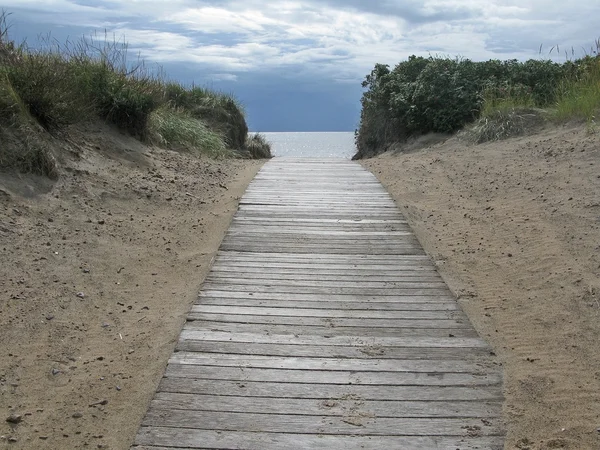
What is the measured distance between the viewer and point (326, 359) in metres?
4.00

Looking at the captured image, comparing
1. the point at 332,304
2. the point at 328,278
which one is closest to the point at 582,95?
the point at 328,278

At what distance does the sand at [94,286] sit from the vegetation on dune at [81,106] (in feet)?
1.31

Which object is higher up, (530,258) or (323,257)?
(530,258)

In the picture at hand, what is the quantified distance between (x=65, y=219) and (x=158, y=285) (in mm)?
1608

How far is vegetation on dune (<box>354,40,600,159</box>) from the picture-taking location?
11.9 m

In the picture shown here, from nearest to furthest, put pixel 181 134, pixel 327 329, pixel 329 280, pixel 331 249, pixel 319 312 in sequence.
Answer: pixel 327 329 → pixel 319 312 → pixel 329 280 → pixel 331 249 → pixel 181 134

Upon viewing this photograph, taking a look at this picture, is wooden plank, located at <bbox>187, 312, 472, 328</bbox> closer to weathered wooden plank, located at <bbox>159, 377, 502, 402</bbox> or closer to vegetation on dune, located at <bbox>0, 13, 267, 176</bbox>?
weathered wooden plank, located at <bbox>159, 377, 502, 402</bbox>

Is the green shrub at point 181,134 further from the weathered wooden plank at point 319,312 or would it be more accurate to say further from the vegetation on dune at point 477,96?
the weathered wooden plank at point 319,312

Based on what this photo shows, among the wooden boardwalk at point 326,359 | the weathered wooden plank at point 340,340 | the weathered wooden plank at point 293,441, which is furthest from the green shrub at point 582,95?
the weathered wooden plank at point 293,441

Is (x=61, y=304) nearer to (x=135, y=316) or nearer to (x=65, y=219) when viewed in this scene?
(x=135, y=316)

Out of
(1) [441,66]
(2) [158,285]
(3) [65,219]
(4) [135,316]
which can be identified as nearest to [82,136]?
(3) [65,219]

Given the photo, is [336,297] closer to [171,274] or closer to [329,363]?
[329,363]

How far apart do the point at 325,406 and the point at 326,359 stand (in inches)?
22.0

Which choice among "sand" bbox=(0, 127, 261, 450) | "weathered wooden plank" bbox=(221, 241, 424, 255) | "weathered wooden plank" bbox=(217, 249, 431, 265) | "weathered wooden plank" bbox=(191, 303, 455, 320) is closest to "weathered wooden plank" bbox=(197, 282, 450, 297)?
"sand" bbox=(0, 127, 261, 450)
